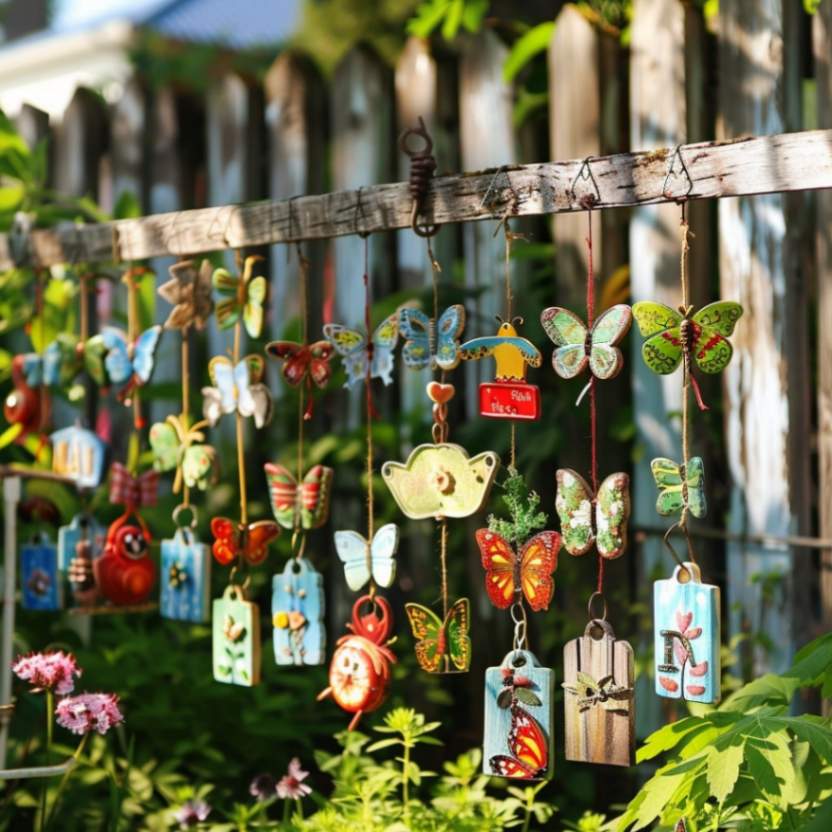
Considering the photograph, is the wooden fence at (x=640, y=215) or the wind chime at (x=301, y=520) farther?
the wooden fence at (x=640, y=215)

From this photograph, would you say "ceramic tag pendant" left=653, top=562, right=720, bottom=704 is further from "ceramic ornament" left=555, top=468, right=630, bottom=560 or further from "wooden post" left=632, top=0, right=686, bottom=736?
"wooden post" left=632, top=0, right=686, bottom=736

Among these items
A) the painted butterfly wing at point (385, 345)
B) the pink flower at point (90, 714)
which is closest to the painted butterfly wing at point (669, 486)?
the painted butterfly wing at point (385, 345)

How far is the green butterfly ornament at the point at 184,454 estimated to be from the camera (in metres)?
3.06

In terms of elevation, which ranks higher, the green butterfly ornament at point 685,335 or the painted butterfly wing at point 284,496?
the green butterfly ornament at point 685,335

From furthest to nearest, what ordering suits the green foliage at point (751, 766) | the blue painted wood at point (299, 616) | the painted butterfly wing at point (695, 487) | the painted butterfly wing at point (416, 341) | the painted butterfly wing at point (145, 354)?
1. the painted butterfly wing at point (145, 354)
2. the blue painted wood at point (299, 616)
3. the painted butterfly wing at point (416, 341)
4. the painted butterfly wing at point (695, 487)
5. the green foliage at point (751, 766)

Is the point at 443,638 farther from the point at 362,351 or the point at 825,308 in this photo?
the point at 825,308

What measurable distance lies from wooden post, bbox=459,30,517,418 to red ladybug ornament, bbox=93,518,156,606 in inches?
43.6

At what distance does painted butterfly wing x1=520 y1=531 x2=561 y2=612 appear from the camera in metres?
2.43

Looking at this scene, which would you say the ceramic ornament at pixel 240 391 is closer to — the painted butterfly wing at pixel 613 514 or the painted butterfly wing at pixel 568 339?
the painted butterfly wing at pixel 568 339

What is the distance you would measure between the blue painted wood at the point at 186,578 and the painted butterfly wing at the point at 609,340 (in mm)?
1088

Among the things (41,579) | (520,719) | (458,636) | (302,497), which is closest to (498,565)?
(458,636)

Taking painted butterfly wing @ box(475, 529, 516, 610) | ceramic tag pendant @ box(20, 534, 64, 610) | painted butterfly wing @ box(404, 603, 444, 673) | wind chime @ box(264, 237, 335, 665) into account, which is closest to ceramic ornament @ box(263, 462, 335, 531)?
wind chime @ box(264, 237, 335, 665)

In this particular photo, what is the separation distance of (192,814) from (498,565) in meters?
1.14

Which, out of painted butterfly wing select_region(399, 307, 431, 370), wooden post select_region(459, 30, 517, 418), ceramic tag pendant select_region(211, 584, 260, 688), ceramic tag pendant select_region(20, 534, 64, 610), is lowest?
ceramic tag pendant select_region(211, 584, 260, 688)
